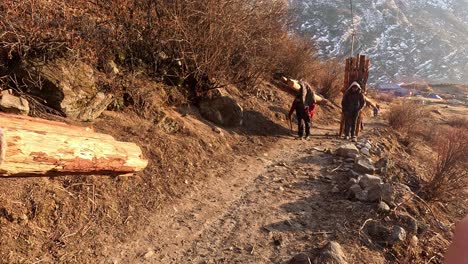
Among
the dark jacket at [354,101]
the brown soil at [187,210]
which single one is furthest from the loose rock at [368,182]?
the dark jacket at [354,101]

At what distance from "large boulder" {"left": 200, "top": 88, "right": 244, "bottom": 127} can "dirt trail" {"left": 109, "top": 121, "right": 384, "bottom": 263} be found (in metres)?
1.72

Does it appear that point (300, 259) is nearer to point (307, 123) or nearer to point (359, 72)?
point (307, 123)

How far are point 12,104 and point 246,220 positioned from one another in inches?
143

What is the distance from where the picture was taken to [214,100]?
9312 mm

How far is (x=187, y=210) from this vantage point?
219 inches

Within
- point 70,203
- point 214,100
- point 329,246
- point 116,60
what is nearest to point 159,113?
point 116,60

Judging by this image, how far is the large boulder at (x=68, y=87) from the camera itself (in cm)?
577

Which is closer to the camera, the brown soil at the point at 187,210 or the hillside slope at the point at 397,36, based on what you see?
the brown soil at the point at 187,210

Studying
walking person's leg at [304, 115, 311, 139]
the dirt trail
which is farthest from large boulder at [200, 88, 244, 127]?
walking person's leg at [304, 115, 311, 139]

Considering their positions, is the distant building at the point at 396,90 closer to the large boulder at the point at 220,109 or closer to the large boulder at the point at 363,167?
the large boulder at the point at 220,109

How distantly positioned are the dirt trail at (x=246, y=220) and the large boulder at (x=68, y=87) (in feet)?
7.24

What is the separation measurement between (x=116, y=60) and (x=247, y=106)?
4.39m

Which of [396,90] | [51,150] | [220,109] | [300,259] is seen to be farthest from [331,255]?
[396,90]

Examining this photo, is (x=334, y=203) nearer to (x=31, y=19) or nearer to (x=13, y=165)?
(x=13, y=165)
